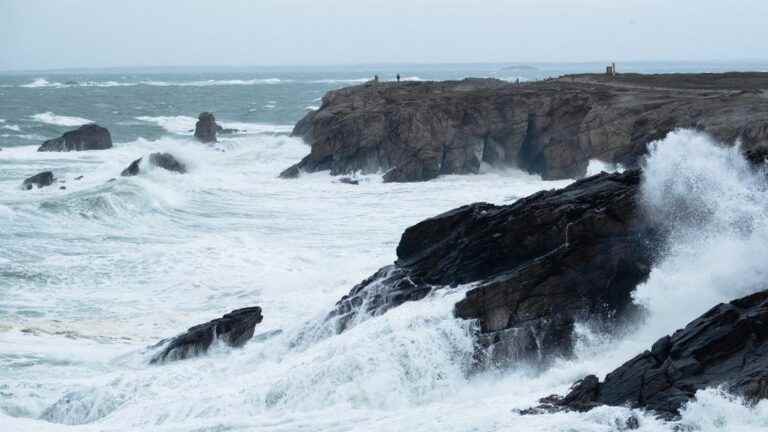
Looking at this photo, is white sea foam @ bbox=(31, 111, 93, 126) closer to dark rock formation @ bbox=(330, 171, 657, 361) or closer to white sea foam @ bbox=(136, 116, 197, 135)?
white sea foam @ bbox=(136, 116, 197, 135)

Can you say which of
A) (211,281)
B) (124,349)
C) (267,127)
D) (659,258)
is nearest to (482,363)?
(659,258)

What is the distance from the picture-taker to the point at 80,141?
54250 millimetres

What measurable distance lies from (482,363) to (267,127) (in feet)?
206

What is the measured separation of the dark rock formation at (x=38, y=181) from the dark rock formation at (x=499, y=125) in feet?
32.8

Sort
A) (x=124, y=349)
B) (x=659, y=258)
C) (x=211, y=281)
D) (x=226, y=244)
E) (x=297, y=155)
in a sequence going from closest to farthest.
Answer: (x=659, y=258)
(x=124, y=349)
(x=211, y=281)
(x=226, y=244)
(x=297, y=155)

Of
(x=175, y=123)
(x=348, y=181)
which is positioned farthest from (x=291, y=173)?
(x=175, y=123)

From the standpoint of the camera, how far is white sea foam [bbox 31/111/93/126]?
246ft

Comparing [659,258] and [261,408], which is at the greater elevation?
[659,258]

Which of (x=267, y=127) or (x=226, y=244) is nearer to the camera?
(x=226, y=244)

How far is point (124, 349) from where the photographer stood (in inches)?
719

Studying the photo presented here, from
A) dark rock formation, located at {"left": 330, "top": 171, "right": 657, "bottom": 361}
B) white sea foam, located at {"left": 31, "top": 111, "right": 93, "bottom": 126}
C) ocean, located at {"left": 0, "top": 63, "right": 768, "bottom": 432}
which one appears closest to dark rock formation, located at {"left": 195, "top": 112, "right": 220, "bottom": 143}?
white sea foam, located at {"left": 31, "top": 111, "right": 93, "bottom": 126}

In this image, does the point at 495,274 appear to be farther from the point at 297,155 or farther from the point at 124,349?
the point at 297,155

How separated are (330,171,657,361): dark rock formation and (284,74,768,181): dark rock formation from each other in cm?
1962

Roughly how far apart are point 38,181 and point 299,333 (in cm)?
2437
